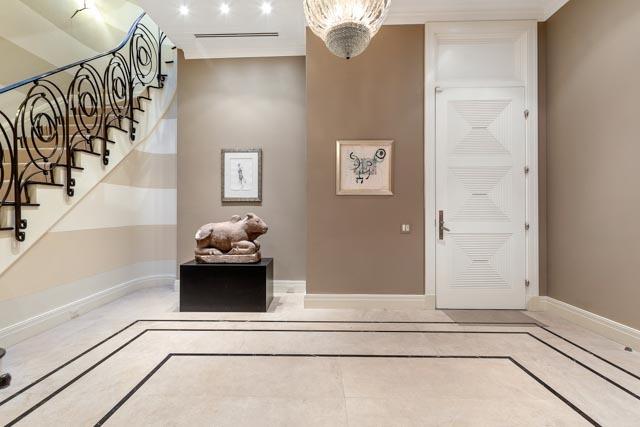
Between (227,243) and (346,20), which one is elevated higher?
(346,20)

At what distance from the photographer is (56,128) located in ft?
10.5

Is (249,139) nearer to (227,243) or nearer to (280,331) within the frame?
(227,243)

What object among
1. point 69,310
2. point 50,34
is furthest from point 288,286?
point 50,34

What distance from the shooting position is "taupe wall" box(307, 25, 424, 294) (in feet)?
11.9

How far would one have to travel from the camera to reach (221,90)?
4.32 m

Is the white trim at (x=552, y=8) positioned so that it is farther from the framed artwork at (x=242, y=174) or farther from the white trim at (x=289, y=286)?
the white trim at (x=289, y=286)

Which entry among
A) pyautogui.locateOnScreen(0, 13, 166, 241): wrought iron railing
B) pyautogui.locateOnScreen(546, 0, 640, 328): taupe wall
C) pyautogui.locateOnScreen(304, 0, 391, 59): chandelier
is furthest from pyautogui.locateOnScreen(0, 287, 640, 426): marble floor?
pyautogui.locateOnScreen(304, 0, 391, 59): chandelier

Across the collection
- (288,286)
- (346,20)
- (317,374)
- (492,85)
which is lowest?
(317,374)

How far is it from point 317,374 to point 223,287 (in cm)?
173

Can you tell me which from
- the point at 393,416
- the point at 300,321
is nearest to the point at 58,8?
the point at 300,321

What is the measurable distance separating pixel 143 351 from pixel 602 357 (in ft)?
12.2

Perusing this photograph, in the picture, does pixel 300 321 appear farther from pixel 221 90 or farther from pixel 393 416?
pixel 221 90

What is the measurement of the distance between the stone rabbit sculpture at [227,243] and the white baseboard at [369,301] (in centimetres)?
89

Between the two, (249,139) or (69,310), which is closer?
(69,310)
